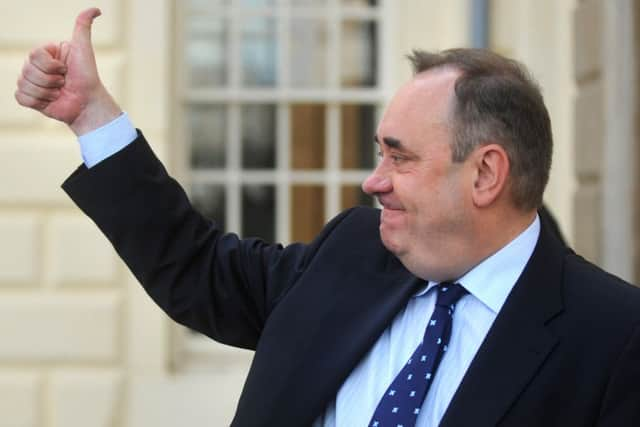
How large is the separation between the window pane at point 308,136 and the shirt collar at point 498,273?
4.76m

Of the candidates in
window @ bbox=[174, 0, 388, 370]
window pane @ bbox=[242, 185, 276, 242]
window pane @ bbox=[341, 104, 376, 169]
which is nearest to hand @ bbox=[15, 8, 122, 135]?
window @ bbox=[174, 0, 388, 370]

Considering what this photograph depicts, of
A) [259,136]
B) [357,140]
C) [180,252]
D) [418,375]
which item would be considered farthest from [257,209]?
[418,375]

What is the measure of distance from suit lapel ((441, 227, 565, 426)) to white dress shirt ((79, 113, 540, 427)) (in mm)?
55

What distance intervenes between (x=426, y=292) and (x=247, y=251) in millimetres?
463

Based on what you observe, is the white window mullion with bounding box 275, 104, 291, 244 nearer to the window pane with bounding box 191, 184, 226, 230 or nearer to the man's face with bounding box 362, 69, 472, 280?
the window pane with bounding box 191, 184, 226, 230

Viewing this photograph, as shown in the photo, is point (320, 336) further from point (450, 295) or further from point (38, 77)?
point (38, 77)

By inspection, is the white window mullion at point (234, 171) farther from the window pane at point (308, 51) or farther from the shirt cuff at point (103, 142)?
the shirt cuff at point (103, 142)

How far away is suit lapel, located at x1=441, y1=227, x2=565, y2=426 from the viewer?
107 inches

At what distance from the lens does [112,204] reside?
304 cm

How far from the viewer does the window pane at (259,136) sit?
760cm

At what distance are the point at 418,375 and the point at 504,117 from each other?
57cm

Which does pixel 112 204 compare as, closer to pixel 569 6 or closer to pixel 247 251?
pixel 247 251

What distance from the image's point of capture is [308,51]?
7.55 metres

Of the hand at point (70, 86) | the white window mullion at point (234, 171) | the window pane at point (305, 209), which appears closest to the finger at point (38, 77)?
the hand at point (70, 86)
